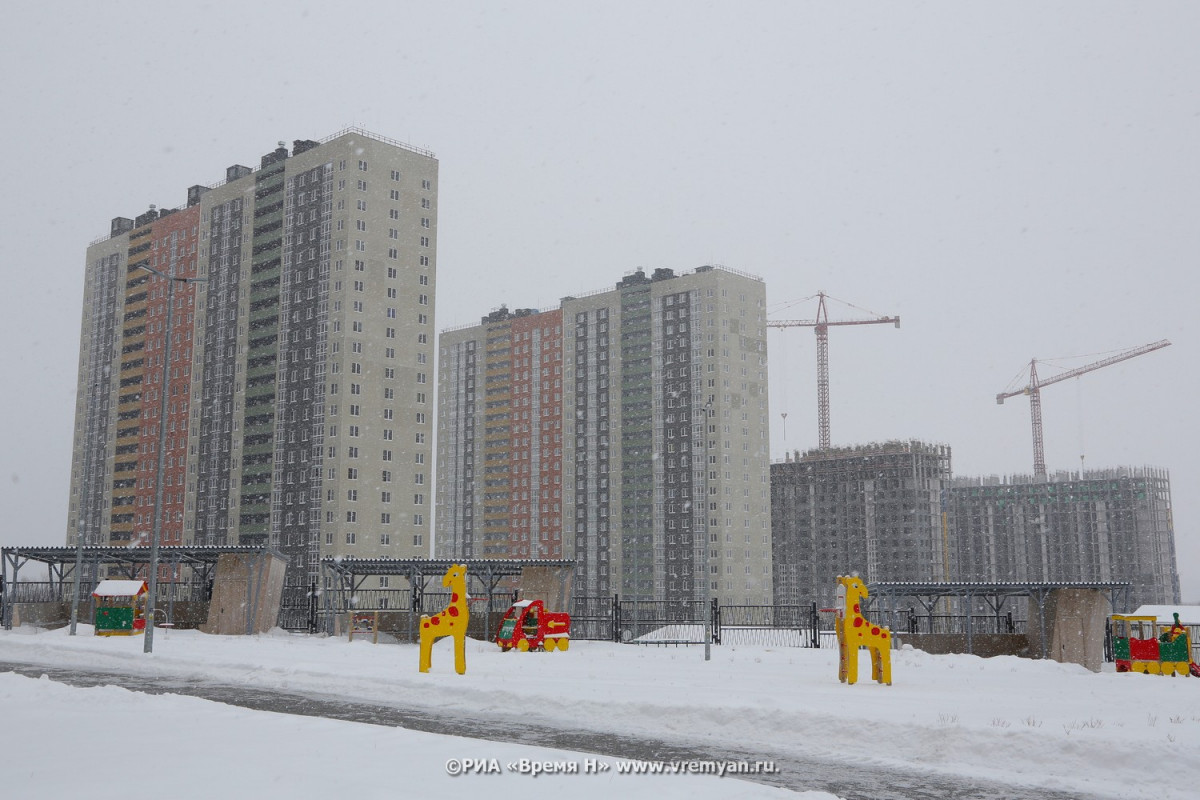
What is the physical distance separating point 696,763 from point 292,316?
11955cm

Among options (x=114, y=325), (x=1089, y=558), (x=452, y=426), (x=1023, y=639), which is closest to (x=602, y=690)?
(x=1023, y=639)

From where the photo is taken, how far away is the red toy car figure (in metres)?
38.2

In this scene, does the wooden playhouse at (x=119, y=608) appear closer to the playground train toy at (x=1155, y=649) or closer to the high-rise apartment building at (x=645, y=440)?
the playground train toy at (x=1155, y=649)

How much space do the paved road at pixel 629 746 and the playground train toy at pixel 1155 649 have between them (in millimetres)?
24557

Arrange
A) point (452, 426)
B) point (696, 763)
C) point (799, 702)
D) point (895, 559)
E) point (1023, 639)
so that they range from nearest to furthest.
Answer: point (696, 763) → point (799, 702) → point (1023, 639) → point (895, 559) → point (452, 426)

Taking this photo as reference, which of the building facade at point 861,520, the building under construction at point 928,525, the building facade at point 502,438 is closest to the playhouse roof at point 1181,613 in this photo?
the building facade at point 502,438

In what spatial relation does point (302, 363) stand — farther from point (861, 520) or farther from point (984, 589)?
point (861, 520)

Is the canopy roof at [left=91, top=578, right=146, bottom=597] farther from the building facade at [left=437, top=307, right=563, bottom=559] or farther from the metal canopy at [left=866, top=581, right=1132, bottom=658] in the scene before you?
the building facade at [left=437, top=307, right=563, bottom=559]

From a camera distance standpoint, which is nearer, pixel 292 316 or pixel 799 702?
pixel 799 702

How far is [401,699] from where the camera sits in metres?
20.9

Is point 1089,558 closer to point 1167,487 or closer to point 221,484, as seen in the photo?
point 1167,487

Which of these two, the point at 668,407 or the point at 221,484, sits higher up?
the point at 668,407

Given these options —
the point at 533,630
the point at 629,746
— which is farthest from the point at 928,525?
the point at 629,746

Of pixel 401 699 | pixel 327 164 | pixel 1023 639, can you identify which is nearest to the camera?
pixel 401 699
